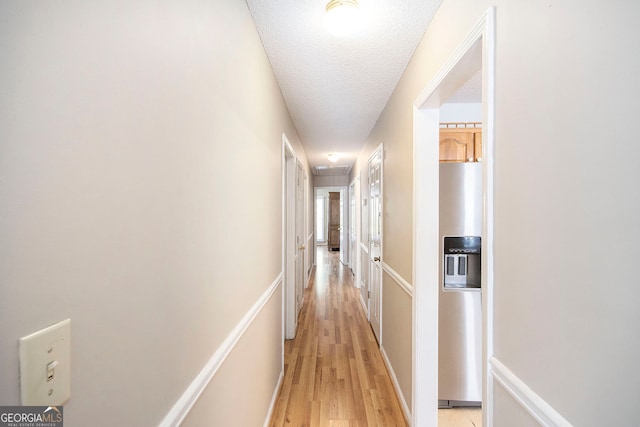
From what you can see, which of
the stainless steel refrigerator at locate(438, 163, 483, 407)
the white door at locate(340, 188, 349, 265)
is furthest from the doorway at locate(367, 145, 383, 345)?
the white door at locate(340, 188, 349, 265)

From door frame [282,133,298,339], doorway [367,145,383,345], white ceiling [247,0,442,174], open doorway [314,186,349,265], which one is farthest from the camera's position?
open doorway [314,186,349,265]

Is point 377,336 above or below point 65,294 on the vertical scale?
below

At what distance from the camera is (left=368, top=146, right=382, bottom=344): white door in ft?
10.7

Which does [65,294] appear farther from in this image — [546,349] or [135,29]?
[546,349]

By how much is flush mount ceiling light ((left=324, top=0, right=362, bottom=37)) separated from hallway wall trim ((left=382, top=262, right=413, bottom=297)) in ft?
5.40

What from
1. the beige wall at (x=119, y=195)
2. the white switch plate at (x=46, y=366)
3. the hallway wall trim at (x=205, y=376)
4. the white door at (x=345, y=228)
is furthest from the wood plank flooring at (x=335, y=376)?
the white door at (x=345, y=228)

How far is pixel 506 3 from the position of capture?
0.94 meters

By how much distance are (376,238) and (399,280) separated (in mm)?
1290

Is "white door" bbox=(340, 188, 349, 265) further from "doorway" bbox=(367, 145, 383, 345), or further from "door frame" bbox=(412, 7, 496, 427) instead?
"door frame" bbox=(412, 7, 496, 427)

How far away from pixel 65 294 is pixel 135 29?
56cm

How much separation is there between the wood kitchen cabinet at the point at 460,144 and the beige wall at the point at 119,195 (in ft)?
6.59

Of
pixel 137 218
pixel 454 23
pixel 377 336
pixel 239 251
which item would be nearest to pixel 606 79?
pixel 454 23

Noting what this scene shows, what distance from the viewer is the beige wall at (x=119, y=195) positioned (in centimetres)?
40

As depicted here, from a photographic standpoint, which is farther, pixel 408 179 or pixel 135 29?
pixel 408 179
